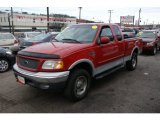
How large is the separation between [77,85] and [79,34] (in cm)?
158

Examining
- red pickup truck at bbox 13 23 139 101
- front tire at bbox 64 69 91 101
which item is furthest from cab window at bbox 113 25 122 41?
front tire at bbox 64 69 91 101

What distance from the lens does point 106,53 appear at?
16.5 ft

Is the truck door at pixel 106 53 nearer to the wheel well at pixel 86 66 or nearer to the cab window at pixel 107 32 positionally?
the cab window at pixel 107 32

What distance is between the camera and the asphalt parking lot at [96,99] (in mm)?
3869

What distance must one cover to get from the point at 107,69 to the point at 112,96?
965 mm

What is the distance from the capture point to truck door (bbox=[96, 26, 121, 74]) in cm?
475

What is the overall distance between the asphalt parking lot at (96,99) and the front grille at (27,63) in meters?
0.77

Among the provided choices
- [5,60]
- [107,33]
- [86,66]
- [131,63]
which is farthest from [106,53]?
[5,60]

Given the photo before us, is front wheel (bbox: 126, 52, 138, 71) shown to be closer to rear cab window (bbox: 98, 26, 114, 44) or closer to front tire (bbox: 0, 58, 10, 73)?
rear cab window (bbox: 98, 26, 114, 44)

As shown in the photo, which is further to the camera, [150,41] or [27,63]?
[150,41]

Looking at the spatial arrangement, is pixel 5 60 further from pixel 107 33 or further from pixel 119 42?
pixel 119 42

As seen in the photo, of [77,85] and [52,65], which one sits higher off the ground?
[52,65]

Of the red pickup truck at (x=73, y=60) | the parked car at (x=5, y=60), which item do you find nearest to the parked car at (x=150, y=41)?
the red pickup truck at (x=73, y=60)

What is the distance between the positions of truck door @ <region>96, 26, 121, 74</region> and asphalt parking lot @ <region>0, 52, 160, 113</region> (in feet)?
2.21
